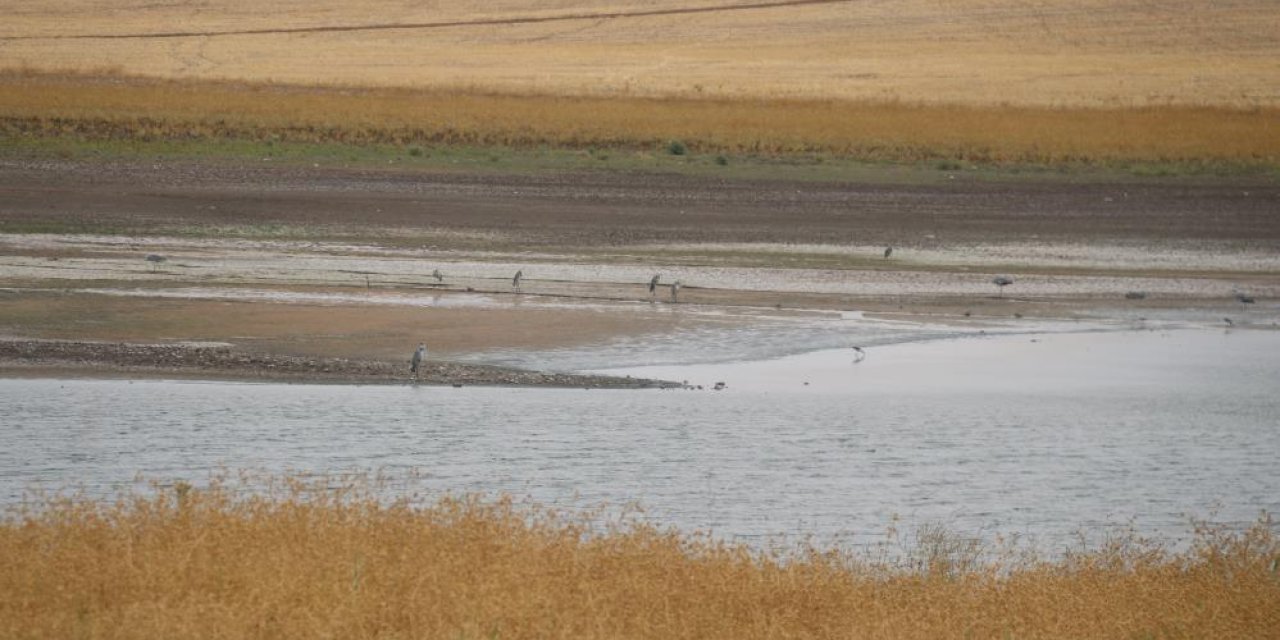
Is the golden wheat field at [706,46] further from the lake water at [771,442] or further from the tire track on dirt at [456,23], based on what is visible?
the lake water at [771,442]

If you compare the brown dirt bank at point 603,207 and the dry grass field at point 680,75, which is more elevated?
the brown dirt bank at point 603,207

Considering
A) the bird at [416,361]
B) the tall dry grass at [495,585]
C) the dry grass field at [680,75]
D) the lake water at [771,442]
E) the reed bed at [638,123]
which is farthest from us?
the dry grass field at [680,75]

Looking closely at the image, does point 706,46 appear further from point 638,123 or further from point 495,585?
point 495,585

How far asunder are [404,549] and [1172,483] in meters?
7.73

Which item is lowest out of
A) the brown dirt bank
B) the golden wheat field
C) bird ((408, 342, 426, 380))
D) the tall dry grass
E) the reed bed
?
the golden wheat field

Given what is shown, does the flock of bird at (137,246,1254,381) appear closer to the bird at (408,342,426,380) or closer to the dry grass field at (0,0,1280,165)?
the bird at (408,342,426,380)

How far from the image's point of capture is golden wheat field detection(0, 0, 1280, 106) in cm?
7150

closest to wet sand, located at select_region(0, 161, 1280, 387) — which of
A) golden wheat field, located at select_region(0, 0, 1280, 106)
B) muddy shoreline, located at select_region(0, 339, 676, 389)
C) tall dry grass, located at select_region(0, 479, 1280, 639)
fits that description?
muddy shoreline, located at select_region(0, 339, 676, 389)

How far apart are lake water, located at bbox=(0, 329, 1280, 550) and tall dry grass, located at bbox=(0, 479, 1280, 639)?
230 cm

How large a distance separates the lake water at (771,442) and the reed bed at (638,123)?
1083 inches

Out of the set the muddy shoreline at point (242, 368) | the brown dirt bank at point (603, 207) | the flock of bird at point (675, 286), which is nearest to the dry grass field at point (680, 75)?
the brown dirt bank at point (603, 207)

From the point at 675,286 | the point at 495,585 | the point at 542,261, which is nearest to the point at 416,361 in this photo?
the point at 675,286

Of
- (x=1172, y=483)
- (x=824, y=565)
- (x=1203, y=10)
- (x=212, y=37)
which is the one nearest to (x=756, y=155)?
(x=1172, y=483)

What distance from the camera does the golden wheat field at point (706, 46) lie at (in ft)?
235
